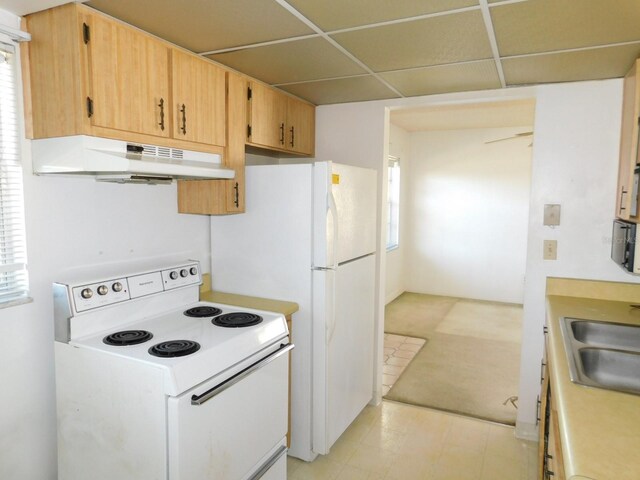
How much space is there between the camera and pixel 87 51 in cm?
163

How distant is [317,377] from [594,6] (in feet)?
6.96

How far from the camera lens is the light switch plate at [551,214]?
2621 mm

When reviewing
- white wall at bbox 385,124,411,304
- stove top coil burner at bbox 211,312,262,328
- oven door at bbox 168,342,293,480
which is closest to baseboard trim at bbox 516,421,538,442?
oven door at bbox 168,342,293,480

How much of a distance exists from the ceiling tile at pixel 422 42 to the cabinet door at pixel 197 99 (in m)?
0.71

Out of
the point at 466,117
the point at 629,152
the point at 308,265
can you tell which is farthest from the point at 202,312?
the point at 466,117

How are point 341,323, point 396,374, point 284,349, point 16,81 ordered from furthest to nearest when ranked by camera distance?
point 396,374 → point 341,323 → point 284,349 → point 16,81

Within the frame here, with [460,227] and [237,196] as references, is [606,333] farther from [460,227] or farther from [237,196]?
[460,227]

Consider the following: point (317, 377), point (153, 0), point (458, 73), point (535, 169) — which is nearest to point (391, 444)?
point (317, 377)

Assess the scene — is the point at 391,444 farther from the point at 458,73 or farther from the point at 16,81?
the point at 16,81

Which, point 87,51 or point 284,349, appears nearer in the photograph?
point 87,51

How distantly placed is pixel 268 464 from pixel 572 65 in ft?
8.25

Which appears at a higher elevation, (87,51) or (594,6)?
(594,6)

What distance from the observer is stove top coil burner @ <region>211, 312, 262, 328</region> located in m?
2.06

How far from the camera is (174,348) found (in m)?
1.72
